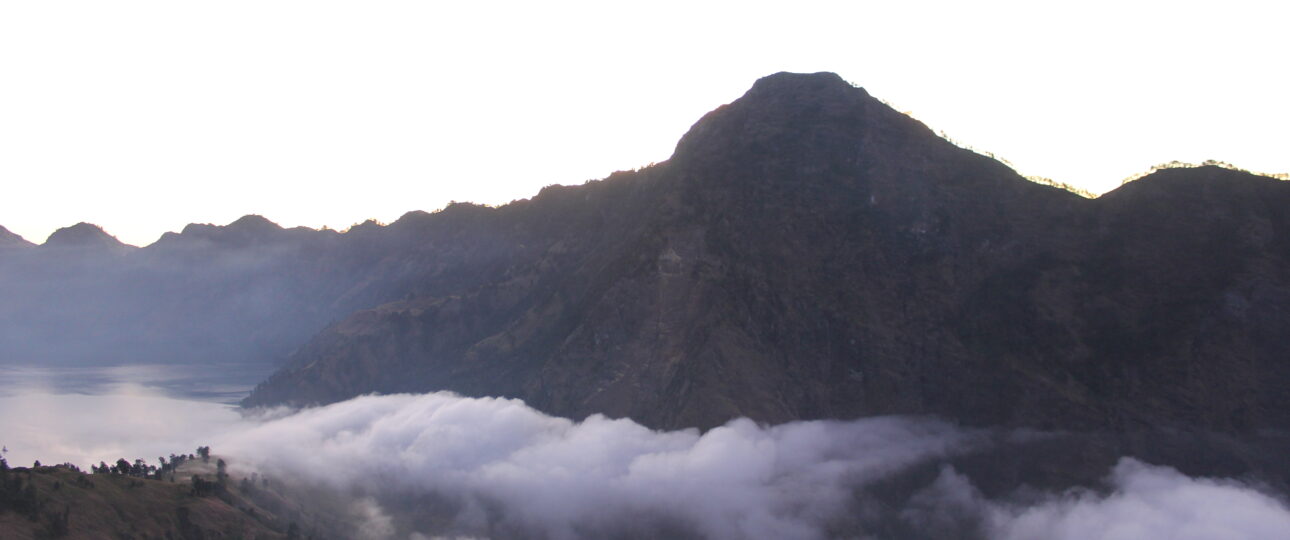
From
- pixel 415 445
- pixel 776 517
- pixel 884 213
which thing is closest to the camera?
pixel 776 517

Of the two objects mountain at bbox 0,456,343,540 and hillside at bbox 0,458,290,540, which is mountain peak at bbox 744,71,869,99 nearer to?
mountain at bbox 0,456,343,540

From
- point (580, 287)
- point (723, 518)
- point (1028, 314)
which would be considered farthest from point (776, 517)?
point (580, 287)

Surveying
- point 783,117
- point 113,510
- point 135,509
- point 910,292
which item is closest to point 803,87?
point 783,117

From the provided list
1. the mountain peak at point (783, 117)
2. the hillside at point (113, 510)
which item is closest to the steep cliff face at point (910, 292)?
the mountain peak at point (783, 117)

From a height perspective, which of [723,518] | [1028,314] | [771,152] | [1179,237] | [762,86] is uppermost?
[762,86]

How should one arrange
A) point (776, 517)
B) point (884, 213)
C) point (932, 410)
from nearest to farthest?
point (776, 517)
point (932, 410)
point (884, 213)

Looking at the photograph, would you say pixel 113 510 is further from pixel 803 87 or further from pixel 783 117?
pixel 803 87

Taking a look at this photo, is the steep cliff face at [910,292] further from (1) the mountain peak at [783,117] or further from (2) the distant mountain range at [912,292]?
(1) the mountain peak at [783,117]

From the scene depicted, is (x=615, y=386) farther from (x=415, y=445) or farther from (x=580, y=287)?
(x=415, y=445)
